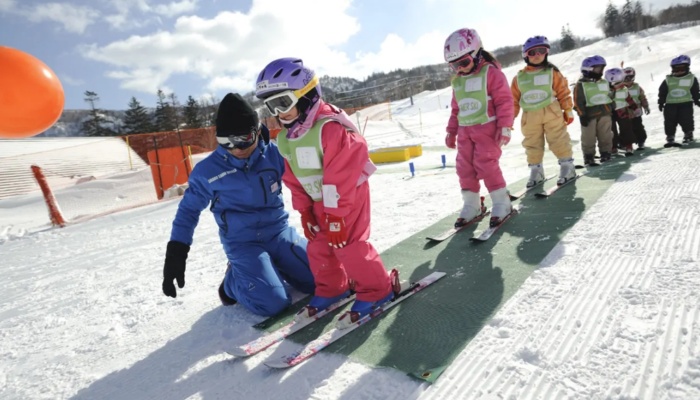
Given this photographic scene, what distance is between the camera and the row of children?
4016 millimetres

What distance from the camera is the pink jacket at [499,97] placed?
394 cm

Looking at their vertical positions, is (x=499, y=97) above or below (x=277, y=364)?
above

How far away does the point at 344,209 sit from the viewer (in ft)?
7.83

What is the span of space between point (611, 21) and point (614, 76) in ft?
302

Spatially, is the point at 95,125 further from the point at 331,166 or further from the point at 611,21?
the point at 611,21

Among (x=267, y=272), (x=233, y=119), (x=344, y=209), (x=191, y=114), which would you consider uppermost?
(x=191, y=114)

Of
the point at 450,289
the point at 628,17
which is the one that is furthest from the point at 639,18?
the point at 450,289

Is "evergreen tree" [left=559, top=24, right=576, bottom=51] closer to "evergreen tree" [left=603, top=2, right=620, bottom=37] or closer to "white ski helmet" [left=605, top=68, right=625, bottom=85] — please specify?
"evergreen tree" [left=603, top=2, right=620, bottom=37]

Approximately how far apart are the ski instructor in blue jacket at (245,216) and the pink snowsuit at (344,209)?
1.35ft

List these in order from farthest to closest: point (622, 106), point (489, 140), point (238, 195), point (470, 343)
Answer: point (622, 106), point (489, 140), point (238, 195), point (470, 343)

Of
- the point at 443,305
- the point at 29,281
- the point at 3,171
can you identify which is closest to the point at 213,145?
Result: the point at 3,171

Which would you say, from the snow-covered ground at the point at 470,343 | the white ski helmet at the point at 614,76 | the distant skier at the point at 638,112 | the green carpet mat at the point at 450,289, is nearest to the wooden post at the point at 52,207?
the snow-covered ground at the point at 470,343

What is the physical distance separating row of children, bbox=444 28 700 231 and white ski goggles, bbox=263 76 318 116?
2083 millimetres

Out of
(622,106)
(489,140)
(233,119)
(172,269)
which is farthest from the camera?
(622,106)
